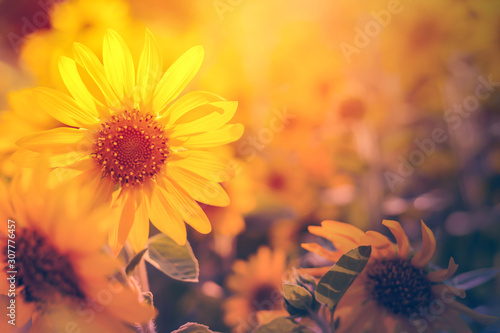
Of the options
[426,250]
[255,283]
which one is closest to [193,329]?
[255,283]

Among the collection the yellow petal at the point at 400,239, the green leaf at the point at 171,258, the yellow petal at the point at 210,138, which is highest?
the yellow petal at the point at 210,138

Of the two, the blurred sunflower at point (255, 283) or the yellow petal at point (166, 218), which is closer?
the yellow petal at point (166, 218)

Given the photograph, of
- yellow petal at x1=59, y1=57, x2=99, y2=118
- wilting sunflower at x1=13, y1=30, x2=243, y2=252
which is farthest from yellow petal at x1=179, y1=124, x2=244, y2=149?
yellow petal at x1=59, y1=57, x2=99, y2=118

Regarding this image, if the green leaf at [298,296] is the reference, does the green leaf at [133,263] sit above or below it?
above

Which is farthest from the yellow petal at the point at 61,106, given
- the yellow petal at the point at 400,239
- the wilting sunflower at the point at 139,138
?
the yellow petal at the point at 400,239

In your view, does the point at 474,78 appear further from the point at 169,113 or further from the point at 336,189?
the point at 169,113

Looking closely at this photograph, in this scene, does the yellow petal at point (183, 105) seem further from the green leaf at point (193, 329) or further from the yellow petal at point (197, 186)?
the green leaf at point (193, 329)
